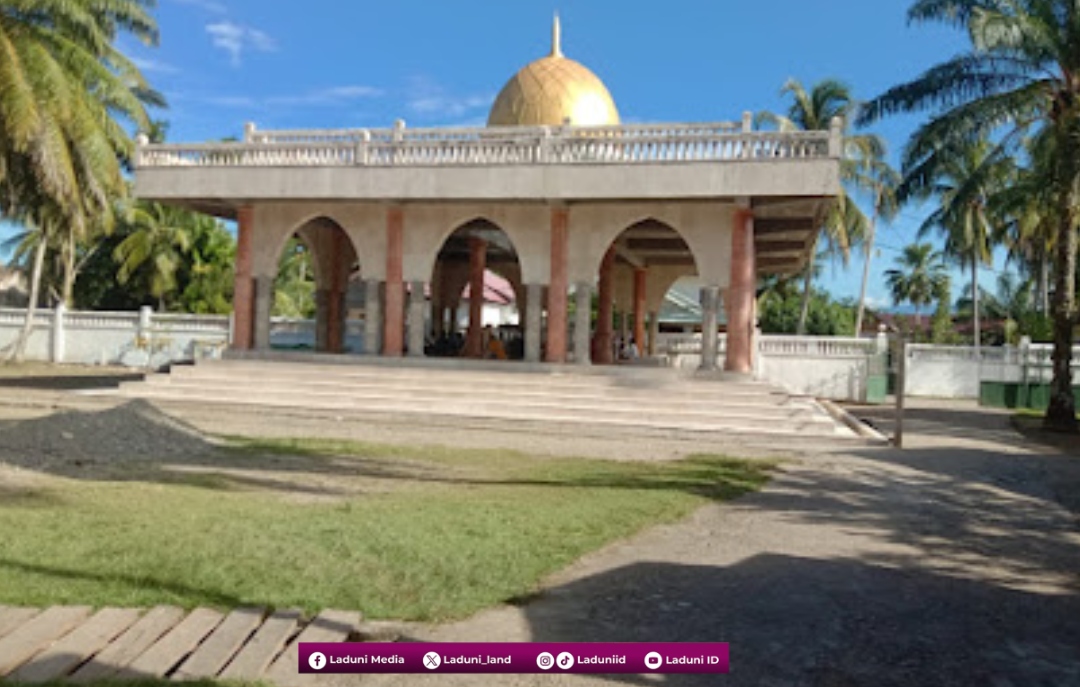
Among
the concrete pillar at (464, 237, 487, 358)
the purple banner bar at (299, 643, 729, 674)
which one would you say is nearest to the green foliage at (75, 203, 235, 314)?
the concrete pillar at (464, 237, 487, 358)

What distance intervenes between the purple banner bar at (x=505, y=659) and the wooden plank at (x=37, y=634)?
45.0 inches

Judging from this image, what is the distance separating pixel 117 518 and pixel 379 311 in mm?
13297

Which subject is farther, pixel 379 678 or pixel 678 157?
pixel 678 157

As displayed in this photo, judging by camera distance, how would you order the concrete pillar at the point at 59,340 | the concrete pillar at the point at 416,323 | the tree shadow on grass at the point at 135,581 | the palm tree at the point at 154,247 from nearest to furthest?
the tree shadow on grass at the point at 135,581
the concrete pillar at the point at 416,323
the concrete pillar at the point at 59,340
the palm tree at the point at 154,247

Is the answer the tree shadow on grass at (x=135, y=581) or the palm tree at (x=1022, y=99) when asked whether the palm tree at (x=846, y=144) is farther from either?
the tree shadow on grass at (x=135, y=581)

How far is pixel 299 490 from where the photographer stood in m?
8.31

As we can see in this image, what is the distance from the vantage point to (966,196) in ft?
66.4

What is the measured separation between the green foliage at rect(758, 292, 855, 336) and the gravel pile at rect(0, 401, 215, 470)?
39413 millimetres

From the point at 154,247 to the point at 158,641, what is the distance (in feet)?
114

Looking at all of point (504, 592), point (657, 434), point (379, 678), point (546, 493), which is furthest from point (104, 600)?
point (657, 434)

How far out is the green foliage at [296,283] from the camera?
40.8 metres

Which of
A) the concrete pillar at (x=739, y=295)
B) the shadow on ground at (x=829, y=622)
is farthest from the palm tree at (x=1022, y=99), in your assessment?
the shadow on ground at (x=829, y=622)

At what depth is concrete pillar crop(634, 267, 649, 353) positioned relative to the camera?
89.1 ft

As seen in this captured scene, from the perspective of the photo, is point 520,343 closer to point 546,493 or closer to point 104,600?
point 546,493
